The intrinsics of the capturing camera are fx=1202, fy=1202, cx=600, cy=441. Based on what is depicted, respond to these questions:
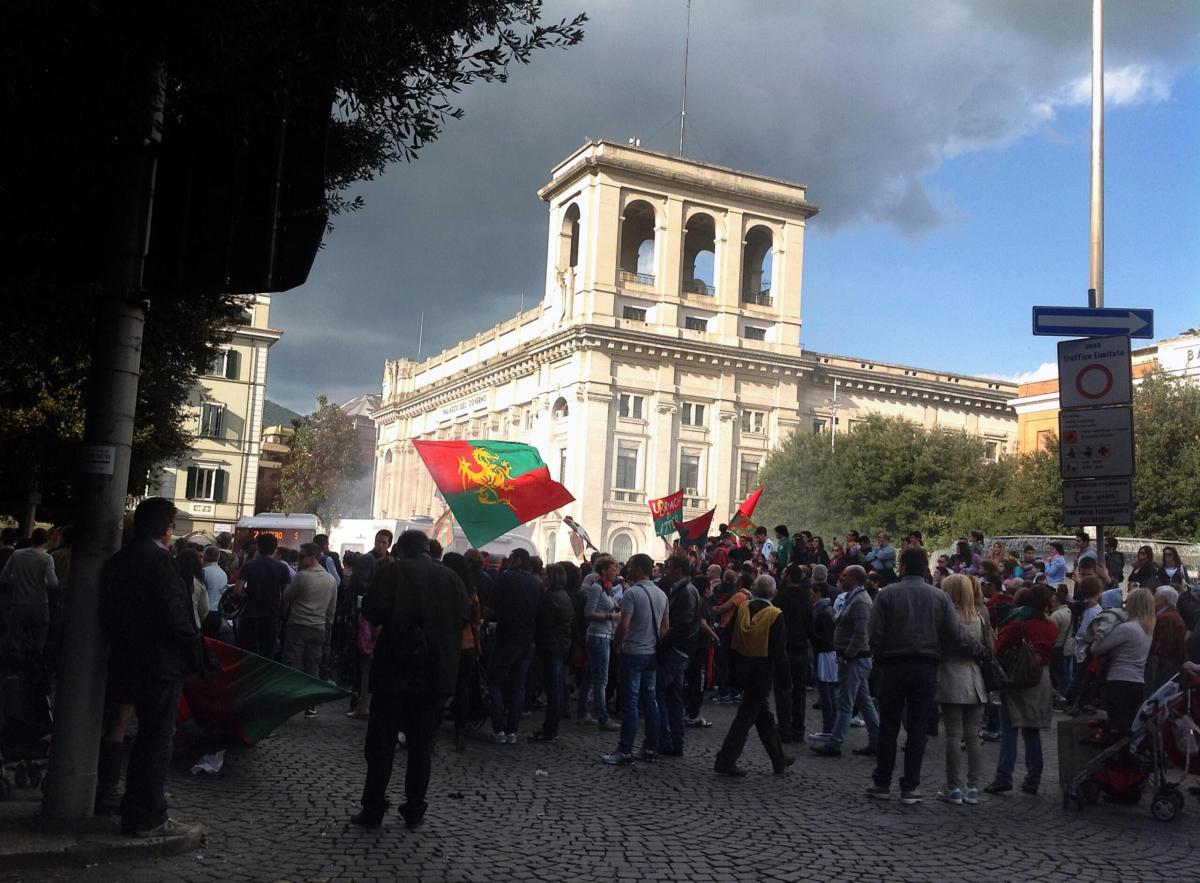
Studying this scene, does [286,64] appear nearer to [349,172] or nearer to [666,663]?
[349,172]

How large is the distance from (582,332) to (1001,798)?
51949 millimetres

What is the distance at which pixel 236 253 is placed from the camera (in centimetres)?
705

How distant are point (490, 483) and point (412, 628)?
10845 mm

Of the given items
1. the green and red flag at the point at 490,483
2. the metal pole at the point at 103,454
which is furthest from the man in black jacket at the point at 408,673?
the green and red flag at the point at 490,483

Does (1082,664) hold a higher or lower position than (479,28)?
lower

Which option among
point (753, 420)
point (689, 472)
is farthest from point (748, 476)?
point (689, 472)

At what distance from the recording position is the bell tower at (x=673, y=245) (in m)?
62.5

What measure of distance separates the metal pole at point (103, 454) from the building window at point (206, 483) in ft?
200

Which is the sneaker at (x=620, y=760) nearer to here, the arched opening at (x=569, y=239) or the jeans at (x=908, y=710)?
the jeans at (x=908, y=710)

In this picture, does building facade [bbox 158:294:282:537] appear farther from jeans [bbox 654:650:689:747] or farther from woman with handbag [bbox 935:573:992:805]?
woman with handbag [bbox 935:573:992:805]

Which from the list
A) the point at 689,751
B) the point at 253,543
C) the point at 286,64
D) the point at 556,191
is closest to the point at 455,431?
the point at 556,191

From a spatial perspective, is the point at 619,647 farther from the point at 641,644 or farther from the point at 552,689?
the point at 552,689

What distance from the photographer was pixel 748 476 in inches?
2544

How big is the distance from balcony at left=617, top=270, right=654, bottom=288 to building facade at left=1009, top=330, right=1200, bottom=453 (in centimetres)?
1988
